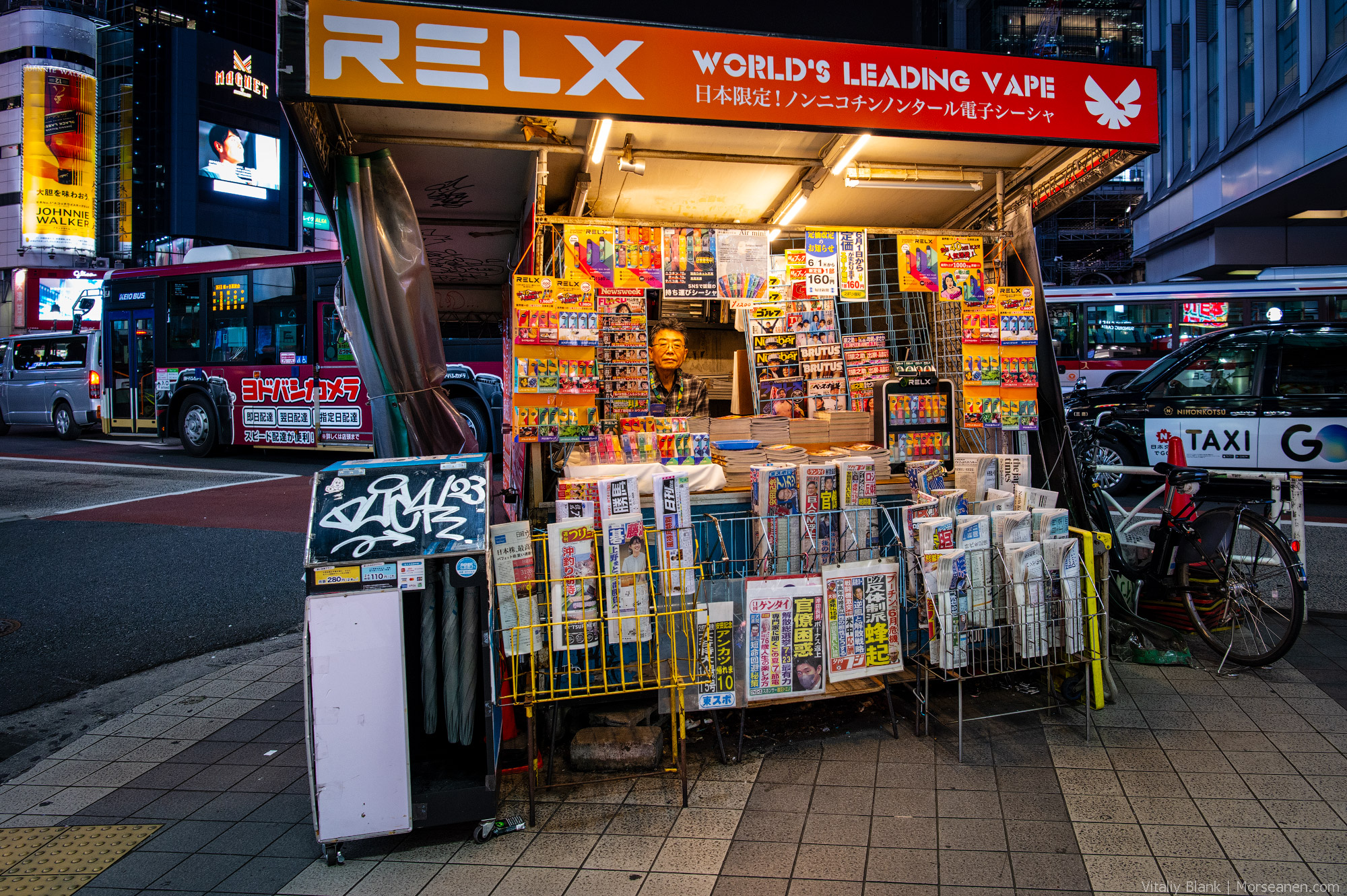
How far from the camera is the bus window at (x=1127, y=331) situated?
15.9 m

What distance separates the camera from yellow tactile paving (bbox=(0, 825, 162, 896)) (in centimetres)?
296

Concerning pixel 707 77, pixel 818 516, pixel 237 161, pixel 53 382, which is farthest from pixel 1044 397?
pixel 237 161

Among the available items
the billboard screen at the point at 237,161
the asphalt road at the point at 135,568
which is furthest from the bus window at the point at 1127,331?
the billboard screen at the point at 237,161

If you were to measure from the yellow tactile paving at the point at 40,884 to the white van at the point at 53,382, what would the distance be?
19.7 metres

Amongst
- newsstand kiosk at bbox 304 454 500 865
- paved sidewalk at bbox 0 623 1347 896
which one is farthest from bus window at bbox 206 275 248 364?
newsstand kiosk at bbox 304 454 500 865

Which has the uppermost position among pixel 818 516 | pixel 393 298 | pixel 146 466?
pixel 393 298

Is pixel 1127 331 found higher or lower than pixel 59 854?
higher

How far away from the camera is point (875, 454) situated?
516 cm

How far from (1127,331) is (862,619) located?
15236mm

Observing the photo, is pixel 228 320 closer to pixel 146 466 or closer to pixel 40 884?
pixel 146 466

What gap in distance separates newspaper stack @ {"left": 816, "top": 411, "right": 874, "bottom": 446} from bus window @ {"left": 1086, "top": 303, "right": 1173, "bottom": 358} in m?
12.6

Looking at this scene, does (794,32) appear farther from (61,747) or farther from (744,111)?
(61,747)

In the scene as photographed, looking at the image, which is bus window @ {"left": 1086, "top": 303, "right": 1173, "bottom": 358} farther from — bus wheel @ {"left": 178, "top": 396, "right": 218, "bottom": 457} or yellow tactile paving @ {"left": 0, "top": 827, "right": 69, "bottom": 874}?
bus wheel @ {"left": 178, "top": 396, "right": 218, "bottom": 457}

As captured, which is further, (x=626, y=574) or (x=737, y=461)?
(x=737, y=461)
